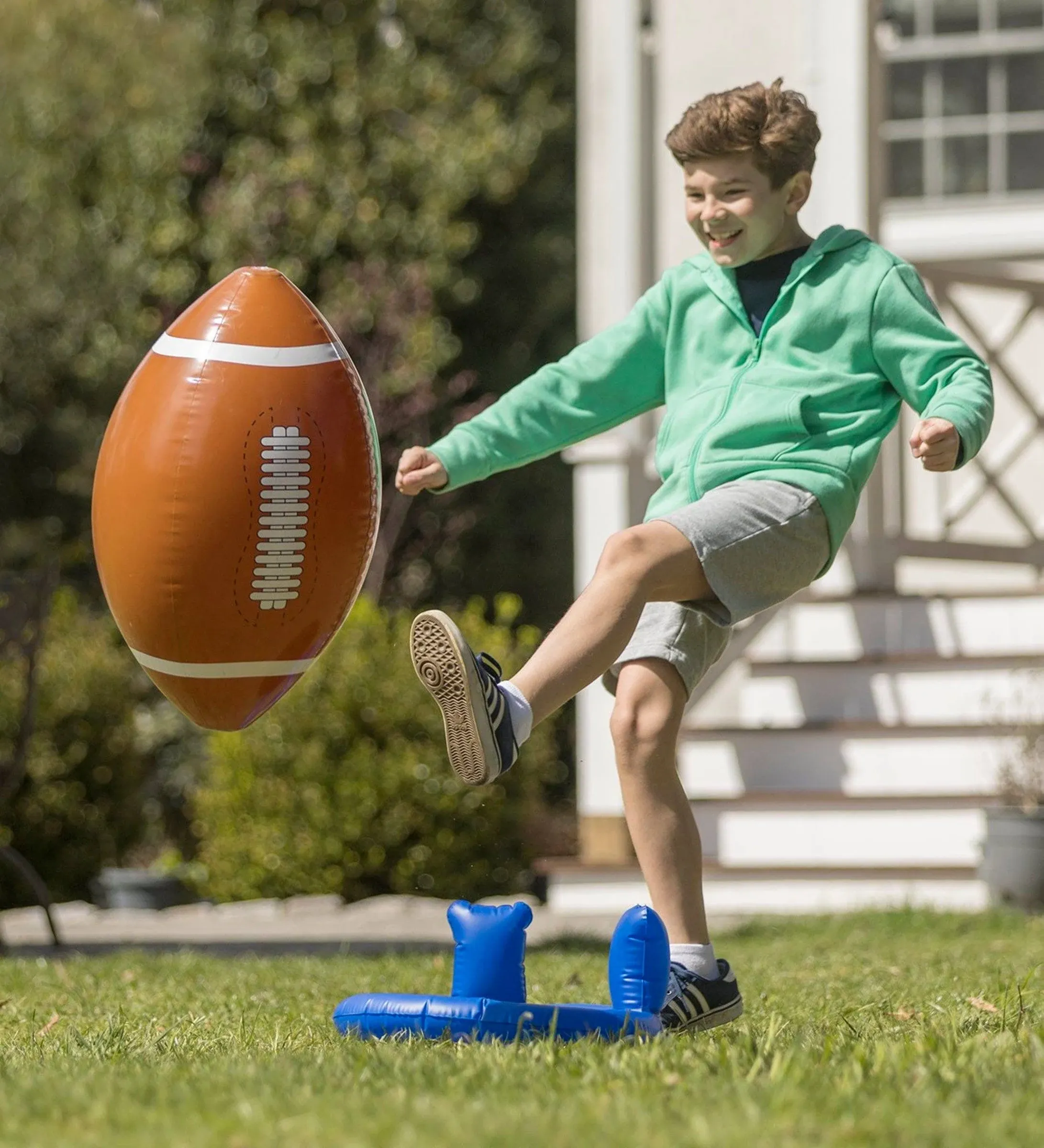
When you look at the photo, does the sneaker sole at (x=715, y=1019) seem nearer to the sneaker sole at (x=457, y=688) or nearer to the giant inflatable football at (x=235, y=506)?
the sneaker sole at (x=457, y=688)

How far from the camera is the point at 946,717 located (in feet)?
24.5

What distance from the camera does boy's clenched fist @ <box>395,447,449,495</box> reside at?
12.3ft

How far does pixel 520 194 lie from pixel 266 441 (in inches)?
→ 420

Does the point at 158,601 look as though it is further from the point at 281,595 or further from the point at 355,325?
the point at 355,325

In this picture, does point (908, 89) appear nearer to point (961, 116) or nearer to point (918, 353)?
point (961, 116)

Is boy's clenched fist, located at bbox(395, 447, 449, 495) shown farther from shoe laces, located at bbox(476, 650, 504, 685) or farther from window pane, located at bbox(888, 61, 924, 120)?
window pane, located at bbox(888, 61, 924, 120)

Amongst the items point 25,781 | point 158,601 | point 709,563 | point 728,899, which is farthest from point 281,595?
point 25,781

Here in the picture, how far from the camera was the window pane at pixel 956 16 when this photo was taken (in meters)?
10.2

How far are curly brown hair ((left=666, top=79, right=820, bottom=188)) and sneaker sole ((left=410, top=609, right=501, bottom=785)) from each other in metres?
1.13

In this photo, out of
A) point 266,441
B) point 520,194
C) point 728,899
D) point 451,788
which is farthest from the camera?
point 520,194

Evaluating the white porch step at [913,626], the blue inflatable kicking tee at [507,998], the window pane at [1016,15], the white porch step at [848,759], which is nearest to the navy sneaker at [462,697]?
the blue inflatable kicking tee at [507,998]

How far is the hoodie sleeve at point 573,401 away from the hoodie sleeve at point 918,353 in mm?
457

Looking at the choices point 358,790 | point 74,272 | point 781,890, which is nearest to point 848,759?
point 781,890

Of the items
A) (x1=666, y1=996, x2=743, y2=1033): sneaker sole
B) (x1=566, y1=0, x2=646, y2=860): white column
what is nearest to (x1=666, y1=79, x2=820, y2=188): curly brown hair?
(x1=666, y1=996, x2=743, y2=1033): sneaker sole
